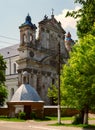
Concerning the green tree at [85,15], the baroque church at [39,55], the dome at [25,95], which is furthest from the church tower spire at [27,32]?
the green tree at [85,15]

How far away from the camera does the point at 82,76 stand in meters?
28.4

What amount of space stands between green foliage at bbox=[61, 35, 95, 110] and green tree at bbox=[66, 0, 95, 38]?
1361mm

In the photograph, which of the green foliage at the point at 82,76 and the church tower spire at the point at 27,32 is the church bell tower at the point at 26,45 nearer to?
the church tower spire at the point at 27,32

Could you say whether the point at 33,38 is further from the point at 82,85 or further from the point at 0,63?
the point at 82,85

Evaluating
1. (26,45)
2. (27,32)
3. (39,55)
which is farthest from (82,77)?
(39,55)

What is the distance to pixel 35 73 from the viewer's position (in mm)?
65188

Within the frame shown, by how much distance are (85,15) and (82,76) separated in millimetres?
5556

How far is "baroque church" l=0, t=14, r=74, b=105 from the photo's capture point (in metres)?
63.5

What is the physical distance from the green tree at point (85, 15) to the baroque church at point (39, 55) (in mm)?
32232

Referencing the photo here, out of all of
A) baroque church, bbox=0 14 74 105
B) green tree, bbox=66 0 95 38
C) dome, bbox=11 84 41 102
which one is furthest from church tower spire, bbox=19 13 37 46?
green tree, bbox=66 0 95 38

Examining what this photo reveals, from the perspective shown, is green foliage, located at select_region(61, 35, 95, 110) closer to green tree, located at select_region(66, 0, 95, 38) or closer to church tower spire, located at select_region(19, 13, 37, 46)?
green tree, located at select_region(66, 0, 95, 38)

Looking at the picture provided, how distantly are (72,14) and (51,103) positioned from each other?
4088 centimetres

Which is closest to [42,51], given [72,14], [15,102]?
[15,102]

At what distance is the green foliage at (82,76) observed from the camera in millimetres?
27875
